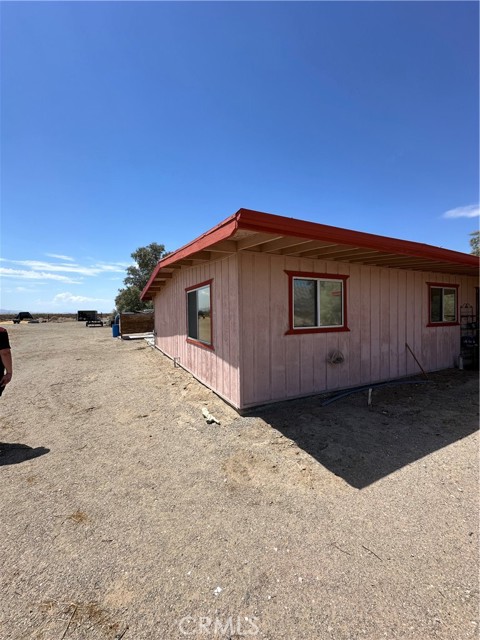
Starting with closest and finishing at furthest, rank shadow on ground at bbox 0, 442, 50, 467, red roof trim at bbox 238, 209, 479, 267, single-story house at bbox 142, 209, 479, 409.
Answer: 1. red roof trim at bbox 238, 209, 479, 267
2. shadow on ground at bbox 0, 442, 50, 467
3. single-story house at bbox 142, 209, 479, 409

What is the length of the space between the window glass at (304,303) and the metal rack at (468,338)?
5575 mm

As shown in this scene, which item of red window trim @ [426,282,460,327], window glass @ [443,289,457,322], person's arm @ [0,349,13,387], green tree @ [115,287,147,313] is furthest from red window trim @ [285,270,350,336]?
green tree @ [115,287,147,313]

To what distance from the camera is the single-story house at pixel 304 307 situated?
14.1ft

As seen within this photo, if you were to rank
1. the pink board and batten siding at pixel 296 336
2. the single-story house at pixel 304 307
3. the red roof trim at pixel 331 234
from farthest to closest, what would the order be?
the pink board and batten siding at pixel 296 336 → the single-story house at pixel 304 307 → the red roof trim at pixel 331 234

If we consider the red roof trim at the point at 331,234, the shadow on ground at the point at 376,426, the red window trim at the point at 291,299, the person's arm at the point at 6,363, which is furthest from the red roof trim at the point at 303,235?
the person's arm at the point at 6,363

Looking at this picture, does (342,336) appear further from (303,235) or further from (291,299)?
(303,235)

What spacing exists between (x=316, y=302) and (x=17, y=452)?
189 inches

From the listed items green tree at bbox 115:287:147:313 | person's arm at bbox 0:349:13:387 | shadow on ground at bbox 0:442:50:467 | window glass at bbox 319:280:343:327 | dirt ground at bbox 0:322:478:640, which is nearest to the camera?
dirt ground at bbox 0:322:478:640

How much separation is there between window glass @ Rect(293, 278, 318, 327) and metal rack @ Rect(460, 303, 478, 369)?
18.3ft

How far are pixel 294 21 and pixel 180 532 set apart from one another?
8560mm

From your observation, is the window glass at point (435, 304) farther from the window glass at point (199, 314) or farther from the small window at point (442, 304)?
the window glass at point (199, 314)

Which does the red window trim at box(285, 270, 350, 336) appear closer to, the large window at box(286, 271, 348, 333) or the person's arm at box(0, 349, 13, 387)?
the large window at box(286, 271, 348, 333)

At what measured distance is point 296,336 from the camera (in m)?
5.00

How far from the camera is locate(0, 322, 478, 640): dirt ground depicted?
1538 millimetres
